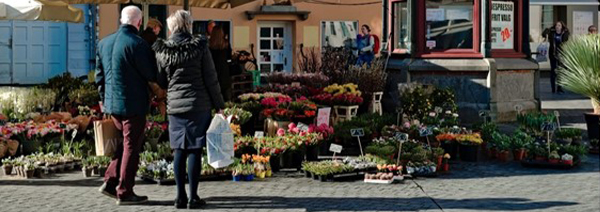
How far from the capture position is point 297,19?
2972 cm

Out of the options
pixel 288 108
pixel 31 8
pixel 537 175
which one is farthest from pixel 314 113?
pixel 31 8

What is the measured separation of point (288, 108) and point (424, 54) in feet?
16.5

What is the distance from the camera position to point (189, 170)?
30.1 ft

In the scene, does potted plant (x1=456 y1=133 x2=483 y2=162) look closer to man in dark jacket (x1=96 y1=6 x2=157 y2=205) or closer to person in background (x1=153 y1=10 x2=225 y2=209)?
person in background (x1=153 y1=10 x2=225 y2=209)

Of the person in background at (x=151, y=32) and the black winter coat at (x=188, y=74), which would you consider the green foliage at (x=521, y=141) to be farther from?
the black winter coat at (x=188, y=74)

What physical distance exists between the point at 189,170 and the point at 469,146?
4790 millimetres

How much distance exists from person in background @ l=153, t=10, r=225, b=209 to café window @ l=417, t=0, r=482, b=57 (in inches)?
347

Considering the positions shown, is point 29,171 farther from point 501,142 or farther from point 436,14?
point 436,14

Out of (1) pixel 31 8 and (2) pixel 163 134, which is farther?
(1) pixel 31 8

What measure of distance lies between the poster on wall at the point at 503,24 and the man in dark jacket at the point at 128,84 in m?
9.32

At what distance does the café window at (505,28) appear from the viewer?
1748 cm

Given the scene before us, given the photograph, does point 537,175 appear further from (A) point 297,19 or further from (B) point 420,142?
(A) point 297,19


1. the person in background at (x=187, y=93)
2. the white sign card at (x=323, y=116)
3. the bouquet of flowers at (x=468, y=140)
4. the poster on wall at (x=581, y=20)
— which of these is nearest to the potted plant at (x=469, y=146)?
the bouquet of flowers at (x=468, y=140)

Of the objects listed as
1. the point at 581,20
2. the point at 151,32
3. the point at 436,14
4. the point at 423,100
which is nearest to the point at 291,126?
the point at 151,32
